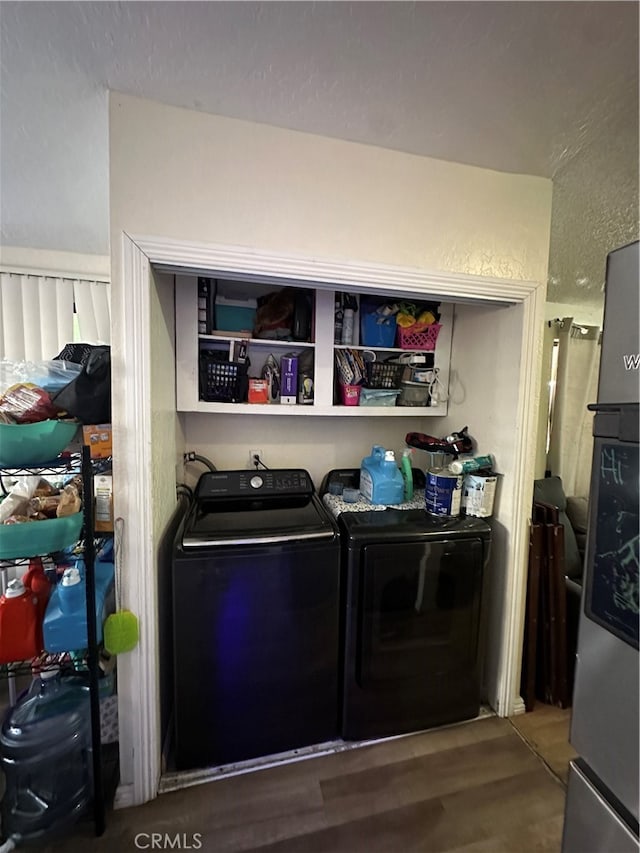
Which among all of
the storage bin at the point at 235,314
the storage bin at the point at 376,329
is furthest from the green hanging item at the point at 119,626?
the storage bin at the point at 376,329

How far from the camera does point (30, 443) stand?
0.97 m

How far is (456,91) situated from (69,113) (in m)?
1.27

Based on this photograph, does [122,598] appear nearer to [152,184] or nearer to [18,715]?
[18,715]

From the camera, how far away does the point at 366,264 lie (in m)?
1.29

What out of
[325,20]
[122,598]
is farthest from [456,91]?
[122,598]

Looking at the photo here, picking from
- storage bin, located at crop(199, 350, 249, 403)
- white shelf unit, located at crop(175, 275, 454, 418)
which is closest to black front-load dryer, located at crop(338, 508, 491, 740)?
white shelf unit, located at crop(175, 275, 454, 418)

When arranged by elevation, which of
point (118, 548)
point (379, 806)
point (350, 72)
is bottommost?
point (379, 806)

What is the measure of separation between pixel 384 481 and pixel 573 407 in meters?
2.20

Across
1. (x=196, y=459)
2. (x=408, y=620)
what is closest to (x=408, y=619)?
(x=408, y=620)

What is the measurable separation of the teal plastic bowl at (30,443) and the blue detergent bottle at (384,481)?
4.29 ft

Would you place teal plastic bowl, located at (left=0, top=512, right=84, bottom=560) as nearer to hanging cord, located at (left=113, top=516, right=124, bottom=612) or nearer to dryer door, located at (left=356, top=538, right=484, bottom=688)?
hanging cord, located at (left=113, top=516, right=124, bottom=612)

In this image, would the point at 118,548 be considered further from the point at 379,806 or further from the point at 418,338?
the point at 418,338

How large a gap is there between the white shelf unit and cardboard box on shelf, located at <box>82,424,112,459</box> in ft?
1.26

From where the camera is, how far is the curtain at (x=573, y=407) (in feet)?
9.23
